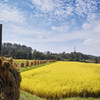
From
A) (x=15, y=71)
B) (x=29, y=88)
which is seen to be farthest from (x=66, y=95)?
(x=15, y=71)

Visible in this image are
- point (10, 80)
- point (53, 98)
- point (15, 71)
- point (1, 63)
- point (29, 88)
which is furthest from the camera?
point (29, 88)

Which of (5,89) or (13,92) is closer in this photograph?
(5,89)

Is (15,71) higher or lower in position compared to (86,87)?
higher

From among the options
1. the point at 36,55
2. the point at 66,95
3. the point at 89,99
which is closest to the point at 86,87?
the point at 89,99

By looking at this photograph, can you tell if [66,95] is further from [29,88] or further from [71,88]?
[29,88]

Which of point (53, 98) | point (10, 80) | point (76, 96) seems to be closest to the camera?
point (10, 80)

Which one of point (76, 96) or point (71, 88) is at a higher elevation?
point (71, 88)

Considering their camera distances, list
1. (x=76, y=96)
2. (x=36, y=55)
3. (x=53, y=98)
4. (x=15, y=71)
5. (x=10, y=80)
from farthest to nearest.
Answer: (x=36, y=55), (x=76, y=96), (x=53, y=98), (x=15, y=71), (x=10, y=80)

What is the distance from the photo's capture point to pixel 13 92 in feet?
7.25

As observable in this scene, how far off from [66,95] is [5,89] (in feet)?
12.3

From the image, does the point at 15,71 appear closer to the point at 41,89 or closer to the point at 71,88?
the point at 41,89

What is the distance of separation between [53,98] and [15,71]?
2.96 meters

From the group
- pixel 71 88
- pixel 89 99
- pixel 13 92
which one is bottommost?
pixel 89 99

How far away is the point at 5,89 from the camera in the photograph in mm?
2029
